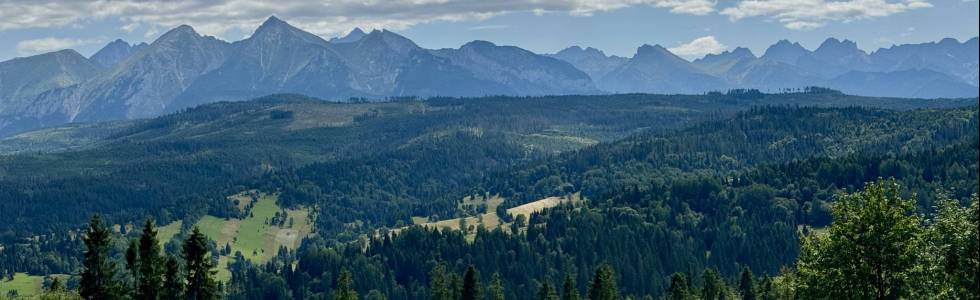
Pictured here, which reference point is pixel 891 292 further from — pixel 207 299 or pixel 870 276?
pixel 207 299

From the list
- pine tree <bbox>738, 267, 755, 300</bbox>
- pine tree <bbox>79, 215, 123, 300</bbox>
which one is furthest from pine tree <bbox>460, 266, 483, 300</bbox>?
pine tree <bbox>79, 215, 123, 300</bbox>

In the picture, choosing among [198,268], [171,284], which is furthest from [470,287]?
[171,284]

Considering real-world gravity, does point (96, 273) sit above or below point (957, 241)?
below

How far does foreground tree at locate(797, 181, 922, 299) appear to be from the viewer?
61844 millimetres

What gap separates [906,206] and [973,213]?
152 inches

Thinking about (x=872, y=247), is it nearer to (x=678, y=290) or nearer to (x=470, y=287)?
(x=470, y=287)

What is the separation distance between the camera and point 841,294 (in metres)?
64.8

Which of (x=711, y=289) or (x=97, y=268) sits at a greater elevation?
(x=97, y=268)

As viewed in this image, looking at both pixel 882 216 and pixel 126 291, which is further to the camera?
pixel 126 291

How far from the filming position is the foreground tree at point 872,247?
6184 centimetres

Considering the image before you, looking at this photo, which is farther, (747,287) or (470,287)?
(747,287)

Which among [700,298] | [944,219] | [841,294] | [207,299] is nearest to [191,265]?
[207,299]

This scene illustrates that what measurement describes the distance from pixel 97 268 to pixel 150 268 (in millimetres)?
5168

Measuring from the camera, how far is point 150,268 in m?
96.8
